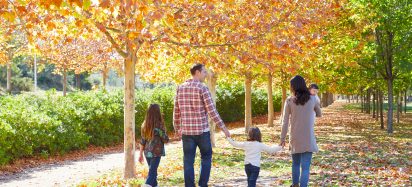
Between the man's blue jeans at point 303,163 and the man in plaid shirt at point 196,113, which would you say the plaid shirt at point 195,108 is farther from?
the man's blue jeans at point 303,163

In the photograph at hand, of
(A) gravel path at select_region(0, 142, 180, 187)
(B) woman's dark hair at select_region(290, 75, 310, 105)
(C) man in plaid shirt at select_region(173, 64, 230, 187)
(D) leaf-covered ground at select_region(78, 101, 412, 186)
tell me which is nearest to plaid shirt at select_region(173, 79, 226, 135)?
(C) man in plaid shirt at select_region(173, 64, 230, 187)

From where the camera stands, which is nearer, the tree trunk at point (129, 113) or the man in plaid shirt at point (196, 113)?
the man in plaid shirt at point (196, 113)

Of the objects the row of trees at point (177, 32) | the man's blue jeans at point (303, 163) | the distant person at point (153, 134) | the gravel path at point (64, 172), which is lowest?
the gravel path at point (64, 172)

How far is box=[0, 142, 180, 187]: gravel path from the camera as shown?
38.8ft

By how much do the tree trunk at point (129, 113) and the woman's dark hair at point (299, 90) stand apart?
4308mm

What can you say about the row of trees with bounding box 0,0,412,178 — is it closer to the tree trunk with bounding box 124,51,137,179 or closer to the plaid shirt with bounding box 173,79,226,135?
the tree trunk with bounding box 124,51,137,179

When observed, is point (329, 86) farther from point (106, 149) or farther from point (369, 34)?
point (106, 149)

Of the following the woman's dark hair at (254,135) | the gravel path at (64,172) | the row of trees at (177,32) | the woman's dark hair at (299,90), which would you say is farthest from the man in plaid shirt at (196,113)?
the gravel path at (64,172)

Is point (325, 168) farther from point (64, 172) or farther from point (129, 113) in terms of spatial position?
point (64, 172)

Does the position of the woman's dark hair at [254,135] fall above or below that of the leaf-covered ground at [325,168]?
above

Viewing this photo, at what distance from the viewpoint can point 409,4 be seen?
21.8 meters

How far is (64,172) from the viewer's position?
1339 cm

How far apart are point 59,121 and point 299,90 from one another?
10549mm

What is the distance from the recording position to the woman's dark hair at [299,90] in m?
7.41
